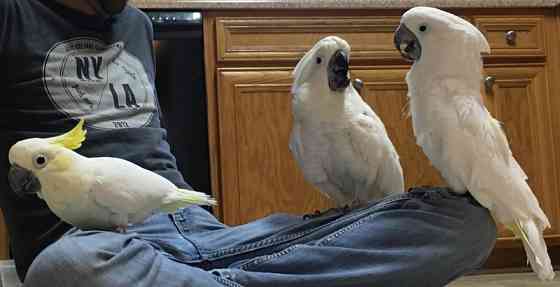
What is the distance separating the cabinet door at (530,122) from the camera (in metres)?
1.74

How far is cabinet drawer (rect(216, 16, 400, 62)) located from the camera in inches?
63.3

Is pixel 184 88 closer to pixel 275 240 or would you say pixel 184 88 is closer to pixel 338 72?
pixel 338 72

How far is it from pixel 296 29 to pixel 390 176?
2.13 feet

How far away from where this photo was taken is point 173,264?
0.74 m

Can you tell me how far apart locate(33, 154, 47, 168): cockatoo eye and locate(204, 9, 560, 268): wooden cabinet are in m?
0.85

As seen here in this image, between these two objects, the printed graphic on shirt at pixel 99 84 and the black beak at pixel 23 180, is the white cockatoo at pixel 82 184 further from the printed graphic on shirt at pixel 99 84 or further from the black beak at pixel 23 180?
the printed graphic on shirt at pixel 99 84

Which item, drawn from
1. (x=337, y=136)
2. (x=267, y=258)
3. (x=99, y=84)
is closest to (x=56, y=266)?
(x=267, y=258)

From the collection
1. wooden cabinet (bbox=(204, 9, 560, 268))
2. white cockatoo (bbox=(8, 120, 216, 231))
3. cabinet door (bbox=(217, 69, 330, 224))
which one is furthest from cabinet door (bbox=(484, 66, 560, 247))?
white cockatoo (bbox=(8, 120, 216, 231))

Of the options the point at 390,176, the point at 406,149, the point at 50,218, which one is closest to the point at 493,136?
the point at 390,176

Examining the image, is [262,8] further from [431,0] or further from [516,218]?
[516,218]

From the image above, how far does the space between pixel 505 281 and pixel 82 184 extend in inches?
45.4

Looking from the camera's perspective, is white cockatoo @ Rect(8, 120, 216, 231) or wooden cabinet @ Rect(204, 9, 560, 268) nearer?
white cockatoo @ Rect(8, 120, 216, 231)

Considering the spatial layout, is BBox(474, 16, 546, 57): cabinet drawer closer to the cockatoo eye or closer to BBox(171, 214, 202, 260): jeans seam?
BBox(171, 214, 202, 260): jeans seam

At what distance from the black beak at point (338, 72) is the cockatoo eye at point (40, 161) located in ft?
1.62
